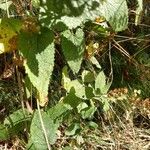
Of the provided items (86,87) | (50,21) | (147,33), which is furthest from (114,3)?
(147,33)

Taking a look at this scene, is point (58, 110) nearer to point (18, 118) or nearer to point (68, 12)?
point (18, 118)

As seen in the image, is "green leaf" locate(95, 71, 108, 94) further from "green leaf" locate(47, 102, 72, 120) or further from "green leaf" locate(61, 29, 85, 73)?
"green leaf" locate(61, 29, 85, 73)

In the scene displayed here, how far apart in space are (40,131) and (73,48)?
222mm

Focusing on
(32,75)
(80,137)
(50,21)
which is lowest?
(80,137)

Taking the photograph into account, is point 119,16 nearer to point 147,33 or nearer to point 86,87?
point 86,87

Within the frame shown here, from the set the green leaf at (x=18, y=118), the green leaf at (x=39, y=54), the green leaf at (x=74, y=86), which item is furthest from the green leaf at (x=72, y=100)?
the green leaf at (x=39, y=54)

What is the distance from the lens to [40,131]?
969mm

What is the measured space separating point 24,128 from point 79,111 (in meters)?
0.19

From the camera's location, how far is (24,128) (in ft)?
3.67

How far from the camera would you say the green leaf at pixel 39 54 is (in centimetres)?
83

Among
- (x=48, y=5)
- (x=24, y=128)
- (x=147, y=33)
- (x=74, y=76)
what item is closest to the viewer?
(x=48, y=5)

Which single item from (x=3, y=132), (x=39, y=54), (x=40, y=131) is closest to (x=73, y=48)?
(x=39, y=54)

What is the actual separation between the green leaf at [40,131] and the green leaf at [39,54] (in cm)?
15

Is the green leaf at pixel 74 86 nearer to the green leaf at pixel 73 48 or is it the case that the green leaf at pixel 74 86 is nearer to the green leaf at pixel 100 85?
the green leaf at pixel 100 85
